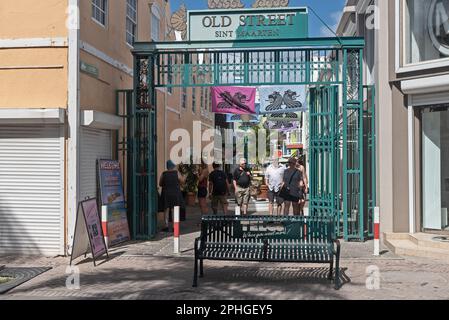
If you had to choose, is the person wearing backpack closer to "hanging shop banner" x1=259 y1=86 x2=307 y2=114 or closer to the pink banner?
the pink banner

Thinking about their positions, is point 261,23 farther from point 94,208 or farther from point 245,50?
point 94,208

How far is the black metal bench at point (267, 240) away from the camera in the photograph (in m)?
7.04

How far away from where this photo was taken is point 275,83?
10.9 metres

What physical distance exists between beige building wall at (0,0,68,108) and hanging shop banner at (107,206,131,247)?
7.73 feet

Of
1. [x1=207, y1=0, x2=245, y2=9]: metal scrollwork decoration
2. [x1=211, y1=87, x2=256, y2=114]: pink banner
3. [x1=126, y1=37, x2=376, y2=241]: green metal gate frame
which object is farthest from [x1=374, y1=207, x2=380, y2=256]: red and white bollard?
[x1=211, y1=87, x2=256, y2=114]: pink banner

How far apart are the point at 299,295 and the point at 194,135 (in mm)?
16661

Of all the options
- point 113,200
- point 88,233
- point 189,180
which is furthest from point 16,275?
point 189,180

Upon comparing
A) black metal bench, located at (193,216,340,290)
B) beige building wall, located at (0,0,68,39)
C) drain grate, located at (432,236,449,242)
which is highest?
beige building wall, located at (0,0,68,39)

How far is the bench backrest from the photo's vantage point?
7254mm

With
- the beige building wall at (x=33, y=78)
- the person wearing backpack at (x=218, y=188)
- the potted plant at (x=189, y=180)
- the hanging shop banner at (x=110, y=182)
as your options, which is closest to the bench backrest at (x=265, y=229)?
the hanging shop banner at (x=110, y=182)

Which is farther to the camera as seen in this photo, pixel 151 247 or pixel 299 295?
pixel 151 247
